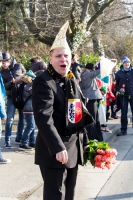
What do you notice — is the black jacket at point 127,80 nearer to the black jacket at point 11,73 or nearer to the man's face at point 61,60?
the black jacket at point 11,73

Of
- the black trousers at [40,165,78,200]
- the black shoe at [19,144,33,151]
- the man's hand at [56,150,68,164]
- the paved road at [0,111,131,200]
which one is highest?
the man's hand at [56,150,68,164]

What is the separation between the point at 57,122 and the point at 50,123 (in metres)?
0.15

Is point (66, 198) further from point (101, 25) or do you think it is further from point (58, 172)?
point (101, 25)

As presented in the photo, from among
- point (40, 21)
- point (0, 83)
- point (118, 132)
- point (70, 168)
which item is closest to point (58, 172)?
point (70, 168)

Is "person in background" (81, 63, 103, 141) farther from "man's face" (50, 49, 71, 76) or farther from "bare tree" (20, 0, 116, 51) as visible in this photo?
"bare tree" (20, 0, 116, 51)

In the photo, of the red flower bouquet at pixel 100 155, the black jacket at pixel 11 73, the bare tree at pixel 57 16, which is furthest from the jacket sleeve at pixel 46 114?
the bare tree at pixel 57 16

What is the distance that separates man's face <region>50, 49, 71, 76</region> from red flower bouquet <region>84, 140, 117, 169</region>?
84cm

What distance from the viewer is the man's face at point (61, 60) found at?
3596mm

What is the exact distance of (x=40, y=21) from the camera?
2105 cm

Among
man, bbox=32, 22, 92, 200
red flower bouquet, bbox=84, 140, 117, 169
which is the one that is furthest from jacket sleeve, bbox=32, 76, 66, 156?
red flower bouquet, bbox=84, 140, 117, 169

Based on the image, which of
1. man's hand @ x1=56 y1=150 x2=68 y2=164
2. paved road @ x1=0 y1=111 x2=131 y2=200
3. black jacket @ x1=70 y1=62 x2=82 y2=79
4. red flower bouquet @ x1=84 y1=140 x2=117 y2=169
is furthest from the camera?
black jacket @ x1=70 y1=62 x2=82 y2=79

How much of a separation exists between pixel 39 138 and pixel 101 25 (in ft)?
69.9

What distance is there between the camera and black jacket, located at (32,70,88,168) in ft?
11.2

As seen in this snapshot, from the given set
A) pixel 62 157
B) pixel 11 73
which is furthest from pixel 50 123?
pixel 11 73
